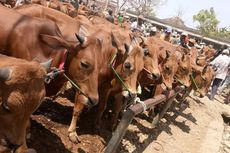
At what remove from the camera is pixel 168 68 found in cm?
983

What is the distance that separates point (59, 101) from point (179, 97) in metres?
7.26

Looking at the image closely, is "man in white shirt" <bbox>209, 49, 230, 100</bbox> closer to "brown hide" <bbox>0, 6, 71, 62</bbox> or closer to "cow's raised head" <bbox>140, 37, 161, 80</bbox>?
"cow's raised head" <bbox>140, 37, 161, 80</bbox>

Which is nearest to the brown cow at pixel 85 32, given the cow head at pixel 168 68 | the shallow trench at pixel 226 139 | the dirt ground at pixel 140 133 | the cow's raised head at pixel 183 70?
the dirt ground at pixel 140 133

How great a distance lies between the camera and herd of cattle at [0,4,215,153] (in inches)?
151

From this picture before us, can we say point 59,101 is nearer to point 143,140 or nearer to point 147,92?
point 143,140

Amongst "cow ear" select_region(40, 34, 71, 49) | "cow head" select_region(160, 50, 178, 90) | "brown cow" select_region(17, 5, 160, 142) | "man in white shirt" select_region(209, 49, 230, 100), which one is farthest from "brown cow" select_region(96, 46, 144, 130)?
"man in white shirt" select_region(209, 49, 230, 100)

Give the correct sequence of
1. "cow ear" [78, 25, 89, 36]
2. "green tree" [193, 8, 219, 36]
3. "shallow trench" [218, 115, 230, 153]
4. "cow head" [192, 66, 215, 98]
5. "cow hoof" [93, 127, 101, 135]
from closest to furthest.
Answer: "cow ear" [78, 25, 89, 36], "cow hoof" [93, 127, 101, 135], "shallow trench" [218, 115, 230, 153], "cow head" [192, 66, 215, 98], "green tree" [193, 8, 219, 36]

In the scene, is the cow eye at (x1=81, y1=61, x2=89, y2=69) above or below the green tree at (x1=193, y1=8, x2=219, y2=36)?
above

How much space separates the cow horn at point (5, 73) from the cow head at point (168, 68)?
20.2 feet

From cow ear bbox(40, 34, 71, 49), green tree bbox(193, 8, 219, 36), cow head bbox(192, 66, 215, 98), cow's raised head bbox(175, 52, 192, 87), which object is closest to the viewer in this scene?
cow ear bbox(40, 34, 71, 49)

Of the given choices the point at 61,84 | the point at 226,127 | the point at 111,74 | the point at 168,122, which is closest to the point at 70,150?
the point at 61,84

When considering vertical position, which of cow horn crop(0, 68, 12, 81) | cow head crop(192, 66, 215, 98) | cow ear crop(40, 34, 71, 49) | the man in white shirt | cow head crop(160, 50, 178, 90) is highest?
cow horn crop(0, 68, 12, 81)

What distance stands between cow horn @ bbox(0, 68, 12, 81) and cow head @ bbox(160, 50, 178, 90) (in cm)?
614

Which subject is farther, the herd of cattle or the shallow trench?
the shallow trench
